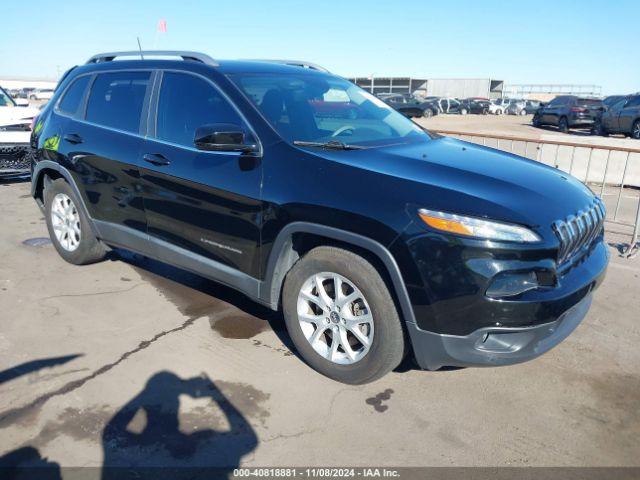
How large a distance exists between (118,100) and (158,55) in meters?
0.53

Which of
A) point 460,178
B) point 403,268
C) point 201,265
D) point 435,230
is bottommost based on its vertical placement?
point 201,265

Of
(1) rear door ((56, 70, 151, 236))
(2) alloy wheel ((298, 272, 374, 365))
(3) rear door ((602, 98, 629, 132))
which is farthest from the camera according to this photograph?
(3) rear door ((602, 98, 629, 132))

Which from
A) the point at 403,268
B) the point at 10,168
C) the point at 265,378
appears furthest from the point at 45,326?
the point at 10,168

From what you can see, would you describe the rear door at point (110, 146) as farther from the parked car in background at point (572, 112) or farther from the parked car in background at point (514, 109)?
the parked car in background at point (514, 109)

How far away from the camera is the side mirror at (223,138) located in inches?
126

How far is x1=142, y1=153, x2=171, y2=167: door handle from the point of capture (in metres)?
3.71

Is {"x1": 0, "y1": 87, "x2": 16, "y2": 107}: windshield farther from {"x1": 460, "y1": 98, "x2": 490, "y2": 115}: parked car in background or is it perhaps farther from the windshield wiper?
{"x1": 460, "y1": 98, "x2": 490, "y2": 115}: parked car in background

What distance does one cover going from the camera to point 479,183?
2828 mm

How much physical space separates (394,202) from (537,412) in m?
1.45

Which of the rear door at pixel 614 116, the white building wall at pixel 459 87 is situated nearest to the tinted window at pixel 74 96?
the rear door at pixel 614 116

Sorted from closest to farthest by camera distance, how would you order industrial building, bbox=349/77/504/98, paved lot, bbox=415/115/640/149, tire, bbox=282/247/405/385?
tire, bbox=282/247/405/385
paved lot, bbox=415/115/640/149
industrial building, bbox=349/77/504/98

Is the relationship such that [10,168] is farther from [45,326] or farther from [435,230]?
[435,230]

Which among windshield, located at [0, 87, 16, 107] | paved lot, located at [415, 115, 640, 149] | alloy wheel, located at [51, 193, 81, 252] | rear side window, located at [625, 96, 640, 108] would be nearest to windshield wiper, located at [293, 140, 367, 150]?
alloy wheel, located at [51, 193, 81, 252]

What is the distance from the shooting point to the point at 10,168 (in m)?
8.51
